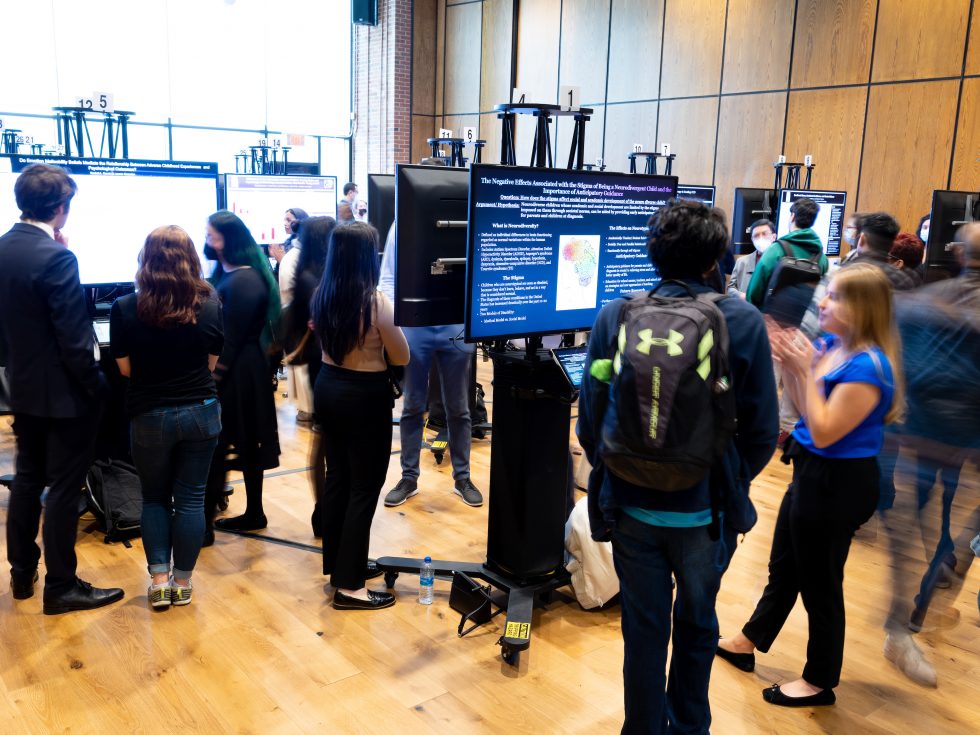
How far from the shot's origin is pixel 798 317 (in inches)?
102

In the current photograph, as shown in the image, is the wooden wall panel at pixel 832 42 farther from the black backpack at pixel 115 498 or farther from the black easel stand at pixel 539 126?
the black backpack at pixel 115 498

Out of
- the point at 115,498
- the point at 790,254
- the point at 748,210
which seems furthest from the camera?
the point at 748,210

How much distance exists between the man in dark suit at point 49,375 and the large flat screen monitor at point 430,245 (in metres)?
1.15

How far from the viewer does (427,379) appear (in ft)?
14.2

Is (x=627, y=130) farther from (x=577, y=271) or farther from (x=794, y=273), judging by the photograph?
(x=577, y=271)

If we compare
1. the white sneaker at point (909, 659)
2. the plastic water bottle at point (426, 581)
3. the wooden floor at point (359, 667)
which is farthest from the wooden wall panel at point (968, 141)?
the plastic water bottle at point (426, 581)

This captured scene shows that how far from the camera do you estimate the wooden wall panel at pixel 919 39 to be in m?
7.13

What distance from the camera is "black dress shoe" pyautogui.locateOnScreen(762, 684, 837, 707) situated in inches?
101

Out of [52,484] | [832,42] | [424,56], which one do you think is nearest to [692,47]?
[832,42]

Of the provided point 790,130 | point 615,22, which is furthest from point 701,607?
point 615,22

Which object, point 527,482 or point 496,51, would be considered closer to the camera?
point 527,482

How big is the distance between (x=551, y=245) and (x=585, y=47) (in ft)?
28.0

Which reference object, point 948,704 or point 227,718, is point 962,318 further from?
point 227,718

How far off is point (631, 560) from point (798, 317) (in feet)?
3.67
